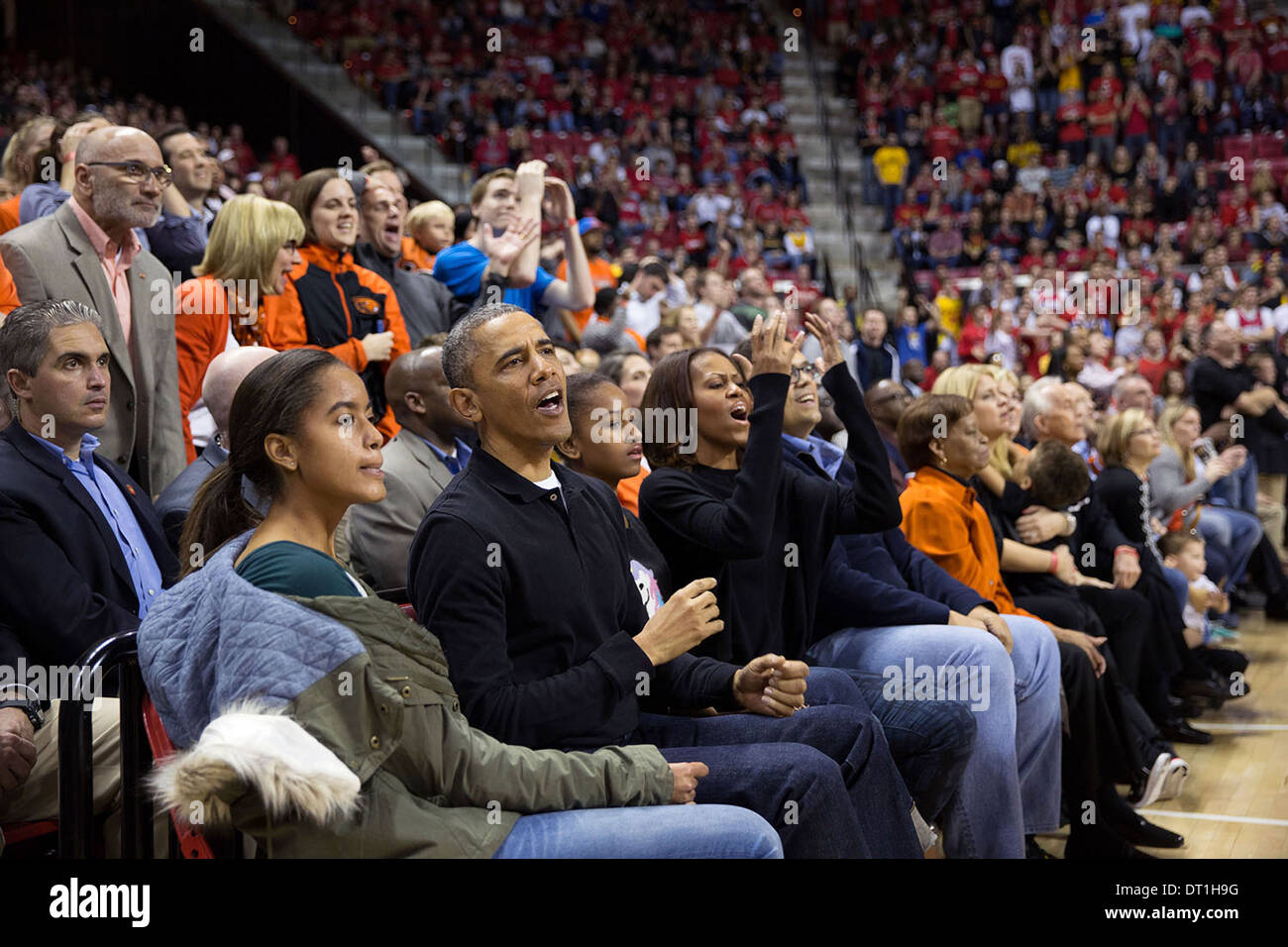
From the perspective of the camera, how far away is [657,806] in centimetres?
206

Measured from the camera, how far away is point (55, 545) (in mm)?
2453

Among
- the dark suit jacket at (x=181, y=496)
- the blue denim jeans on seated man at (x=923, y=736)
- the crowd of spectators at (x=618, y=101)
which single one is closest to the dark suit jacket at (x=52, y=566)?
the dark suit jacket at (x=181, y=496)

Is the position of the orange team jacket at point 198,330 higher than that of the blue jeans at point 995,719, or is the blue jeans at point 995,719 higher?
the orange team jacket at point 198,330

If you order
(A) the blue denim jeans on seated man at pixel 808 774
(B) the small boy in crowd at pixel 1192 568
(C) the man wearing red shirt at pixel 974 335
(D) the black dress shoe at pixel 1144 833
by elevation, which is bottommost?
(D) the black dress shoe at pixel 1144 833

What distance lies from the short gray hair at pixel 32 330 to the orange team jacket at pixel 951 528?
2.27 m

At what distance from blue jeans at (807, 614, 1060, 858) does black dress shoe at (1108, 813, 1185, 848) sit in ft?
1.62

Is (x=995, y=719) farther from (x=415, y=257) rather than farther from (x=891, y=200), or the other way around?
(x=891, y=200)

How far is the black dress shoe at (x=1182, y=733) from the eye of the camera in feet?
16.0

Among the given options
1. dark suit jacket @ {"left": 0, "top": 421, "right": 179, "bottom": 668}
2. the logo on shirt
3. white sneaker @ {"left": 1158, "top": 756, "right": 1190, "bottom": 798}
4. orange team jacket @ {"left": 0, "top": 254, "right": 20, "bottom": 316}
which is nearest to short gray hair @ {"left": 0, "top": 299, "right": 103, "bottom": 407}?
dark suit jacket @ {"left": 0, "top": 421, "right": 179, "bottom": 668}

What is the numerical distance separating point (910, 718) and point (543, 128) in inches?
467

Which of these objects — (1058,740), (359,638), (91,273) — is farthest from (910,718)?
(91,273)

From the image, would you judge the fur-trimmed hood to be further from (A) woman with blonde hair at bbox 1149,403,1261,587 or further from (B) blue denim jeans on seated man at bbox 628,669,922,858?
(A) woman with blonde hair at bbox 1149,403,1261,587

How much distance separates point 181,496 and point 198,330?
848 mm

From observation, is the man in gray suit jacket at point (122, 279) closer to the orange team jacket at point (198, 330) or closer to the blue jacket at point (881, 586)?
the orange team jacket at point (198, 330)
